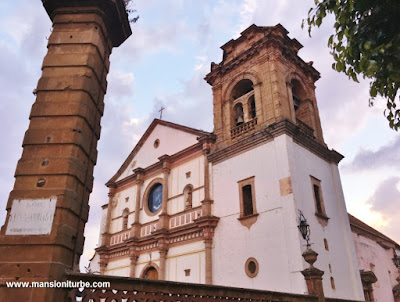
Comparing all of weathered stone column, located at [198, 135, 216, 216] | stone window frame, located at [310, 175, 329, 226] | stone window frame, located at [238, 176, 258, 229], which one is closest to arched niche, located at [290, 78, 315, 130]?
stone window frame, located at [310, 175, 329, 226]

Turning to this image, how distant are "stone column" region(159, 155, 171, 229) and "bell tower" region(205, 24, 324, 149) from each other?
138 inches

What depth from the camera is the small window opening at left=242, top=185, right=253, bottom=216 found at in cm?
1425

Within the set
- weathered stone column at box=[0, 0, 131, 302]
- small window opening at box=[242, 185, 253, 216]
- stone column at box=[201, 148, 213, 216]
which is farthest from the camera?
stone column at box=[201, 148, 213, 216]

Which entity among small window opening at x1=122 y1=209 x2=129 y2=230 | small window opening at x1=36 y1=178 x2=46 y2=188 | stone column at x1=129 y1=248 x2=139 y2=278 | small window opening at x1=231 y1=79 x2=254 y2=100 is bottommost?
small window opening at x1=36 y1=178 x2=46 y2=188

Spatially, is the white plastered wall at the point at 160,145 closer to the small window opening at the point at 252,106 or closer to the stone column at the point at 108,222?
the stone column at the point at 108,222

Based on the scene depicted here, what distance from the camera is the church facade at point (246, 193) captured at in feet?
42.2

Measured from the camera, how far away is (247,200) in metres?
14.5

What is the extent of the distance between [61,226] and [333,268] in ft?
39.1

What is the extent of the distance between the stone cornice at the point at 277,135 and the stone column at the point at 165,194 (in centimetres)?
310

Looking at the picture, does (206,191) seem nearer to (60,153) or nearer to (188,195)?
(188,195)

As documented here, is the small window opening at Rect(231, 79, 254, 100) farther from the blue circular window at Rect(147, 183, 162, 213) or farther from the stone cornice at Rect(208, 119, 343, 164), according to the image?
the blue circular window at Rect(147, 183, 162, 213)

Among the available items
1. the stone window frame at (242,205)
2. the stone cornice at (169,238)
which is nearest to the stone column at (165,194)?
the stone cornice at (169,238)

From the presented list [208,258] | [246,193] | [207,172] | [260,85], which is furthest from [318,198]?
[260,85]

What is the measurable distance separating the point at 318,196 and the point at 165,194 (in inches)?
305
